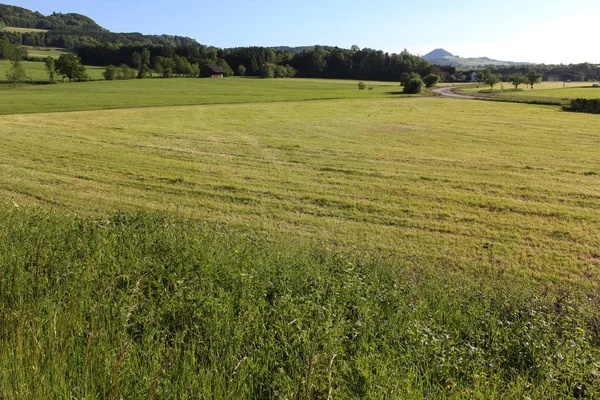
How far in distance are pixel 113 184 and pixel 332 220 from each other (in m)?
8.60

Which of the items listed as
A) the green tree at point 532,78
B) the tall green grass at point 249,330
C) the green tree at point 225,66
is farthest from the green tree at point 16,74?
the green tree at point 532,78

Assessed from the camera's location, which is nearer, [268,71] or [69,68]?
[69,68]

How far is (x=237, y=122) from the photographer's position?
120 ft

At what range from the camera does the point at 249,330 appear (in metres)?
4.63

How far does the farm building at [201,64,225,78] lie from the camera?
424 feet

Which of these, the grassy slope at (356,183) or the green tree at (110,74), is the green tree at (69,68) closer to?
the green tree at (110,74)

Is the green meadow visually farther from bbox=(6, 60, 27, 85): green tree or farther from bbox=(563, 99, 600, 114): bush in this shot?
bbox=(6, 60, 27, 85): green tree

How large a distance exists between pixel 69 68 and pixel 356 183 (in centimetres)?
9581

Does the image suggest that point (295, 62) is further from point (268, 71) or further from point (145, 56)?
point (145, 56)

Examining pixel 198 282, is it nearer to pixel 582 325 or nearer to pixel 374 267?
pixel 374 267

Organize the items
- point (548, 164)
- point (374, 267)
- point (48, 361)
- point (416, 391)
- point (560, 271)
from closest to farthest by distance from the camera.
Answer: point (48, 361)
point (416, 391)
point (374, 267)
point (560, 271)
point (548, 164)

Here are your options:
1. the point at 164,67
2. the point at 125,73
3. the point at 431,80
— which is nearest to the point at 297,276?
the point at 125,73

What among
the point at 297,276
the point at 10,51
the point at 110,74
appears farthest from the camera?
the point at 10,51

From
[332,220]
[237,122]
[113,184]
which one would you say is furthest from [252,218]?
[237,122]
